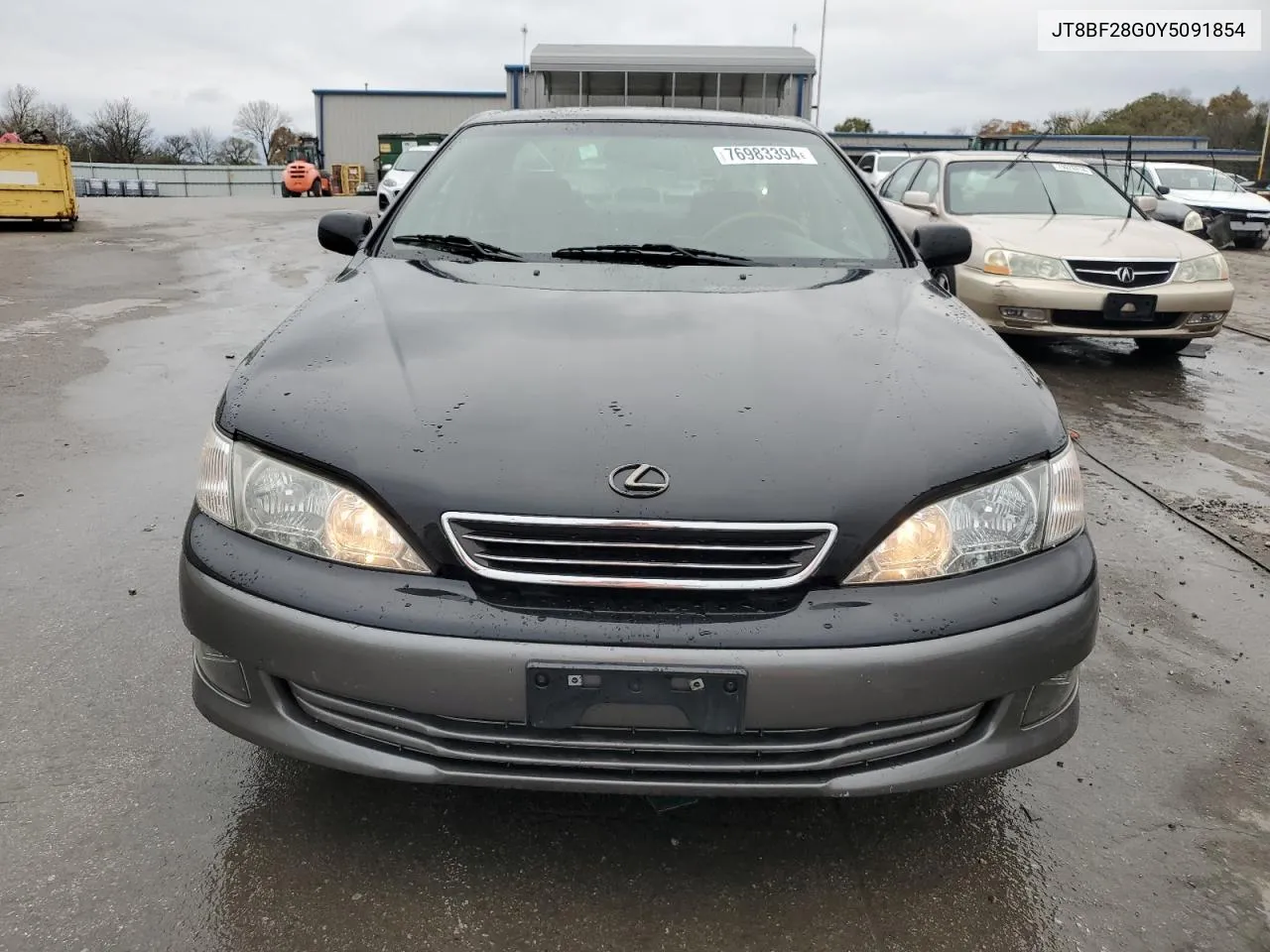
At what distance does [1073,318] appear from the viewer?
6.63m

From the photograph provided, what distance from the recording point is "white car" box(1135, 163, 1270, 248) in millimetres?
16594

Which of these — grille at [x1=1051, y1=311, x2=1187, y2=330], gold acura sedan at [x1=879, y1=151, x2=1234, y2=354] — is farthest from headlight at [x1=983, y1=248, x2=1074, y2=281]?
grille at [x1=1051, y1=311, x2=1187, y2=330]

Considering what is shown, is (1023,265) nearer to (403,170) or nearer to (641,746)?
(641,746)

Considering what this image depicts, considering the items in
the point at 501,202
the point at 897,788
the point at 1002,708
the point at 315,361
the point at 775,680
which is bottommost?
the point at 897,788

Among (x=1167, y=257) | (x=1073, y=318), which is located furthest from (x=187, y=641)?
(x=1167, y=257)

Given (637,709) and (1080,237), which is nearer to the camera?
(637,709)

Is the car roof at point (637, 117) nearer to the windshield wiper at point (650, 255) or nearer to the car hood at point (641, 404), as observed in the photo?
the windshield wiper at point (650, 255)

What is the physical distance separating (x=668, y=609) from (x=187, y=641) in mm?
1819

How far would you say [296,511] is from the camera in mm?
1833

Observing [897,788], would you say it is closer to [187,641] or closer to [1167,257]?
[187,641]

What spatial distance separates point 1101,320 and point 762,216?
4.44 metres

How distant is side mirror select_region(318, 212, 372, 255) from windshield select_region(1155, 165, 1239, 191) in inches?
689

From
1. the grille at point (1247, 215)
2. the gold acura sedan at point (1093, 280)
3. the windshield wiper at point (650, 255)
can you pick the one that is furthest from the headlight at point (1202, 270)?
the grille at point (1247, 215)

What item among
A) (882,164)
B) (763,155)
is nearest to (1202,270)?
(763,155)
